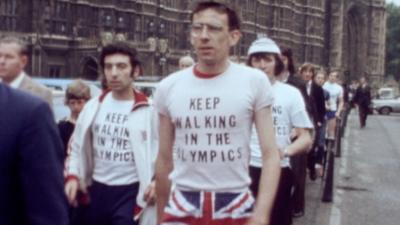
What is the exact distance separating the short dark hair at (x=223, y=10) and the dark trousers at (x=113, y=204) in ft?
5.55

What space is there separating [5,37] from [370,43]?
9664 cm

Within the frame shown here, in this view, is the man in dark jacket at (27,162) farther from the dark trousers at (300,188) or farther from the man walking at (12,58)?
the dark trousers at (300,188)

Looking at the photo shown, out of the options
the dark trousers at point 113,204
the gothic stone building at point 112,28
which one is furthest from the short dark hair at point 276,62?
the gothic stone building at point 112,28

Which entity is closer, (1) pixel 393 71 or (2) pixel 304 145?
(2) pixel 304 145

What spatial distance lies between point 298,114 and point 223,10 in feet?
9.47

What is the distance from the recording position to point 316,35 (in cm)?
8469

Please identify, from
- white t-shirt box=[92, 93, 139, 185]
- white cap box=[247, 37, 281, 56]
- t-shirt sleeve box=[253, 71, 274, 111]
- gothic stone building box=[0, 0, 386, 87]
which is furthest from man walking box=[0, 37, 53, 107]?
gothic stone building box=[0, 0, 386, 87]

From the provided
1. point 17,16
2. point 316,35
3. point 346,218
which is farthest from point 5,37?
point 316,35

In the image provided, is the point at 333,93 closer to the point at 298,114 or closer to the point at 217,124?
the point at 298,114

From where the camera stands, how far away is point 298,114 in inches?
296

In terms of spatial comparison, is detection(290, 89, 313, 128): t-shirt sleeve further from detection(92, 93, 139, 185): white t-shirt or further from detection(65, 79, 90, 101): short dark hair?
detection(92, 93, 139, 185): white t-shirt

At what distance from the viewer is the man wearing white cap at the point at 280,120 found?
7.27 metres

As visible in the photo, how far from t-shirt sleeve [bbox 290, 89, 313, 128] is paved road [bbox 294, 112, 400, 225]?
420cm

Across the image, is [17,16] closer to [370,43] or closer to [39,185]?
[39,185]
